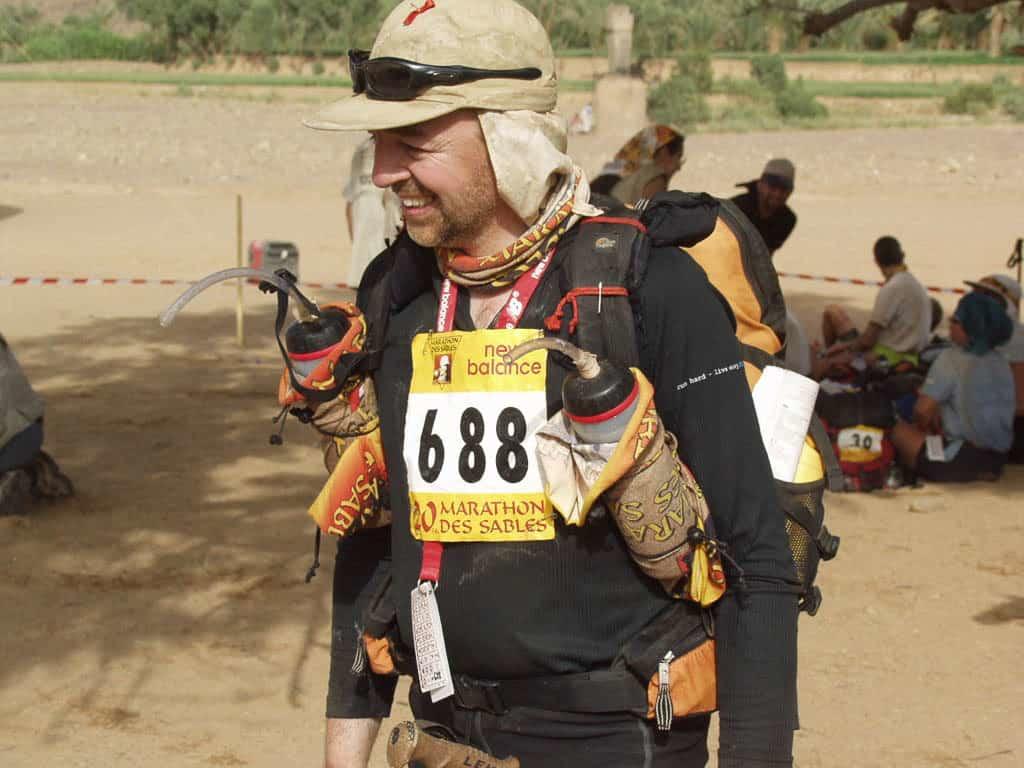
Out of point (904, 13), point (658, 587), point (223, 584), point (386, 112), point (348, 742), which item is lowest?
point (223, 584)

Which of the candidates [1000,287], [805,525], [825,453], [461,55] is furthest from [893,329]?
[461,55]

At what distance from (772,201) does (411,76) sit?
8.37 metres

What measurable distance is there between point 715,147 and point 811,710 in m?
28.2

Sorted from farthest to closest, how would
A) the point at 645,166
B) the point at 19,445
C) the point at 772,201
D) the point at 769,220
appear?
the point at 769,220 < the point at 772,201 < the point at 645,166 < the point at 19,445

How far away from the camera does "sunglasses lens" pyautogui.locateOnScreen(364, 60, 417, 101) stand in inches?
98.7

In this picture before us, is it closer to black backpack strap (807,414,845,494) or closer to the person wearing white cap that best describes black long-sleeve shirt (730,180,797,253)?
black backpack strap (807,414,845,494)

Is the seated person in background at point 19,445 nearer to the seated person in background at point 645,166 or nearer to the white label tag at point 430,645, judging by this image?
the seated person in background at point 645,166

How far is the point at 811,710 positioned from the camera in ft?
19.3

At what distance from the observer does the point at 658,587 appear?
100 inches

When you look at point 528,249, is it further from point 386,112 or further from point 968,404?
point 968,404

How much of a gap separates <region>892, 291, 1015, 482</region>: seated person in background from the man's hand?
6.91 metres

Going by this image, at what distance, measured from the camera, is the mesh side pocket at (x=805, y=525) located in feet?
9.07

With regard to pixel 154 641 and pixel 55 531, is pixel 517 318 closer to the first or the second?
pixel 154 641

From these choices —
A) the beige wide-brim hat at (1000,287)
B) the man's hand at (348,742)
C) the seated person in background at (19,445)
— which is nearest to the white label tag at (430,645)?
the man's hand at (348,742)
